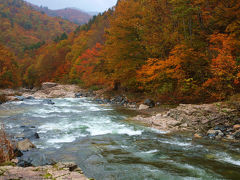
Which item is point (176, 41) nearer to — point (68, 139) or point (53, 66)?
point (68, 139)

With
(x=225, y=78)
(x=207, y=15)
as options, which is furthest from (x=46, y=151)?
(x=207, y=15)

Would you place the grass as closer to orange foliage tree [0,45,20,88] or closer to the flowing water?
the flowing water

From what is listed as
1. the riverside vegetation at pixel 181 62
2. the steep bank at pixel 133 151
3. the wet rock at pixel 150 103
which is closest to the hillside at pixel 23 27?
the riverside vegetation at pixel 181 62

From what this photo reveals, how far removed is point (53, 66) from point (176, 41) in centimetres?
4515

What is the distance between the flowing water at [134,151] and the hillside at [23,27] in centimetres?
8092

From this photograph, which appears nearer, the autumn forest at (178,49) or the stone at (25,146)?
the stone at (25,146)

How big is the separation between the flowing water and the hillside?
80.9 meters

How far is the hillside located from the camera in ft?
298

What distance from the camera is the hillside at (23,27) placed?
298 feet

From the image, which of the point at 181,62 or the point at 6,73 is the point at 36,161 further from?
the point at 6,73

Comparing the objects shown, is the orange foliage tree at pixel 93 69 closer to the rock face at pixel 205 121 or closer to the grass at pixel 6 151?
the rock face at pixel 205 121

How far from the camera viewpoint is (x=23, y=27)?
11800 cm

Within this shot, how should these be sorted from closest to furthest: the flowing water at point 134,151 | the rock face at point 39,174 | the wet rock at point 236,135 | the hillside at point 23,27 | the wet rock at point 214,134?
the rock face at point 39,174 < the flowing water at point 134,151 < the wet rock at point 236,135 < the wet rock at point 214,134 < the hillside at point 23,27

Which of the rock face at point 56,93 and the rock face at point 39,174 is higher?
the rock face at point 39,174
